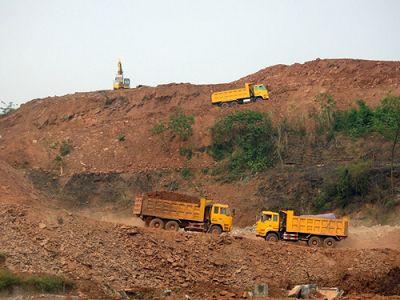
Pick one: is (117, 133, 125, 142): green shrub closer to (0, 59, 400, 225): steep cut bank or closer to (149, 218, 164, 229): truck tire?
(0, 59, 400, 225): steep cut bank

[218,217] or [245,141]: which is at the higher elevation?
[245,141]

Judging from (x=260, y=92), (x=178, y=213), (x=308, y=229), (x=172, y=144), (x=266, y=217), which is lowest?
(x=308, y=229)

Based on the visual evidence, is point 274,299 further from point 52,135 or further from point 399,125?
point 52,135

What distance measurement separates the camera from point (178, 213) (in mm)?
32969

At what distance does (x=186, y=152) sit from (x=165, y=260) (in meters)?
22.4

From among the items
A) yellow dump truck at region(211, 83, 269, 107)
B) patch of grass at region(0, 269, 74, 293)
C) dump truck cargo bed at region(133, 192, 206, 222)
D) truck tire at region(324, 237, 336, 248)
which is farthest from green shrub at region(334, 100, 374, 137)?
patch of grass at region(0, 269, 74, 293)

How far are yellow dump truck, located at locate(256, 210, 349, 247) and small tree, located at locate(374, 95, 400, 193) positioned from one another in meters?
9.02

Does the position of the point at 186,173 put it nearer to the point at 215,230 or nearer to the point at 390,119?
the point at 390,119

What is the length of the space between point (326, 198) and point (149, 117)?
18.9m

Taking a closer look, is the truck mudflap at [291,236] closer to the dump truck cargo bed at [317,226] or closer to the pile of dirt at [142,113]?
the dump truck cargo bed at [317,226]

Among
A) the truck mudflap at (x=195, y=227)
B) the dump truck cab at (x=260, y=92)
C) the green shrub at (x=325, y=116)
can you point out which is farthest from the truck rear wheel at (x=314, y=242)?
the dump truck cab at (x=260, y=92)

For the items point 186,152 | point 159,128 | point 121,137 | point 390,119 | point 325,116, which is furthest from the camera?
point 121,137

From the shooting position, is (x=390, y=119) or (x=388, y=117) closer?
(x=390, y=119)

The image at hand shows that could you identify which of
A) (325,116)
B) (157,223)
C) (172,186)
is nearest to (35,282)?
(157,223)
